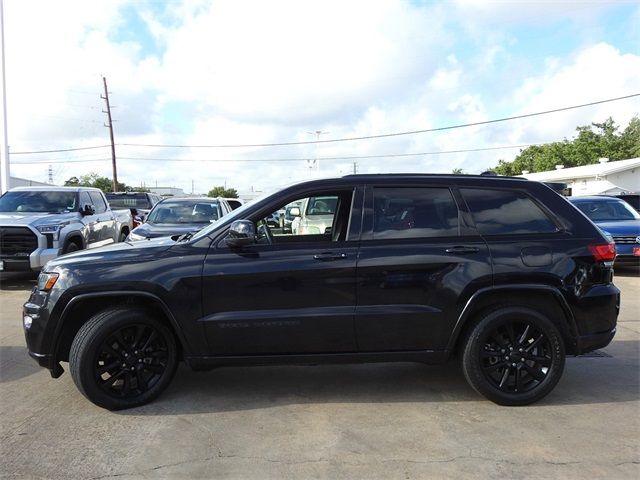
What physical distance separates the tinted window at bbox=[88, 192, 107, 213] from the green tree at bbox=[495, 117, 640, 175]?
55.0 metres

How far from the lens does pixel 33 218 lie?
9422 millimetres

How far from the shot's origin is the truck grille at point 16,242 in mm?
9086

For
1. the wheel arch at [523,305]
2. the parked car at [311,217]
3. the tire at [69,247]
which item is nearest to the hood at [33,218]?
the tire at [69,247]

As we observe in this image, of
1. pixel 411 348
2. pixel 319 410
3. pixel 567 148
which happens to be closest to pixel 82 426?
pixel 319 410

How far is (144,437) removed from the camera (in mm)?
3658

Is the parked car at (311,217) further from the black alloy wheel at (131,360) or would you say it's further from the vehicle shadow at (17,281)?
the vehicle shadow at (17,281)

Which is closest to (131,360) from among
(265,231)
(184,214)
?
(265,231)

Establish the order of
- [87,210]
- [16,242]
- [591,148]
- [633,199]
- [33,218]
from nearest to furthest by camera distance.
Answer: [16,242], [33,218], [87,210], [633,199], [591,148]

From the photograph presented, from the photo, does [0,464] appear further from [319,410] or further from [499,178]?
[499,178]

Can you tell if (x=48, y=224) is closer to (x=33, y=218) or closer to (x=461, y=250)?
(x=33, y=218)

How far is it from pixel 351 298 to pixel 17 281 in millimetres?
8921

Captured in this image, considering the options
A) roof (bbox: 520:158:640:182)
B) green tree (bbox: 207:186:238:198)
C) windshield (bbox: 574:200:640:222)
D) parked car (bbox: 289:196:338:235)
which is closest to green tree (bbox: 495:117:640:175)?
roof (bbox: 520:158:640:182)

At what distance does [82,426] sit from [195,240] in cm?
161

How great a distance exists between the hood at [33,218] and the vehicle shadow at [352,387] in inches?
229
